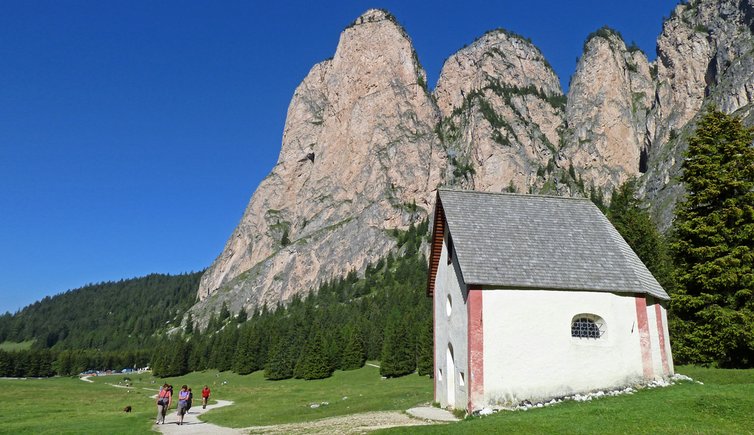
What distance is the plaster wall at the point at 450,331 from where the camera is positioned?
80.4 ft

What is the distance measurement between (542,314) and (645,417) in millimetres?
7953

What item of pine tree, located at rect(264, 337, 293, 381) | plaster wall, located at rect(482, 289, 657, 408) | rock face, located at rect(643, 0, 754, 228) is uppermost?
rock face, located at rect(643, 0, 754, 228)

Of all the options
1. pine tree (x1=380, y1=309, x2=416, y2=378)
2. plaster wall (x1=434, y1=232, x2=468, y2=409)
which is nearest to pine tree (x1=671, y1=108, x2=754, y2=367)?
plaster wall (x1=434, y1=232, x2=468, y2=409)

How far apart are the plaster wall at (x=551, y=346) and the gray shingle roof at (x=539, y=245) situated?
0.69 metres

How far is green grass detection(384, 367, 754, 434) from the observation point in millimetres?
14789

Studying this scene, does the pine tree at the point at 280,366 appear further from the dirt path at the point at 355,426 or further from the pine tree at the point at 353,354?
the dirt path at the point at 355,426

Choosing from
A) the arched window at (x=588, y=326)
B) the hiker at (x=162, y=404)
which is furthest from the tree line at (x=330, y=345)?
the arched window at (x=588, y=326)

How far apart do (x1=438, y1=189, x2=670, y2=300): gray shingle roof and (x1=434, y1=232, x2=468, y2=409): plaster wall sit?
1813 mm

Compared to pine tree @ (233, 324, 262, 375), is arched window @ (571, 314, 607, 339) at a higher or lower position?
higher

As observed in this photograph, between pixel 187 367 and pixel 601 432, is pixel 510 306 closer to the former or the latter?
pixel 601 432

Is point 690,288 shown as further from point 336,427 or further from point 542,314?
point 336,427

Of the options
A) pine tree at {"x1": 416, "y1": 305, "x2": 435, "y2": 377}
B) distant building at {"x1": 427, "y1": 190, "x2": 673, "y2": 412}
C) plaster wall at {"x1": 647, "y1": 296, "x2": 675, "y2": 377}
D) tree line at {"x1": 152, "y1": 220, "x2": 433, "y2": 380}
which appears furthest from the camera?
tree line at {"x1": 152, "y1": 220, "x2": 433, "y2": 380}

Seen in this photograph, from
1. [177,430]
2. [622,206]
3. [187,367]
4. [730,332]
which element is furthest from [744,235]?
[187,367]

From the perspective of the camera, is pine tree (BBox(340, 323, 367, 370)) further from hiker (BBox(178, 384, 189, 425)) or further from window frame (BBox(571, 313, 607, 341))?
window frame (BBox(571, 313, 607, 341))
